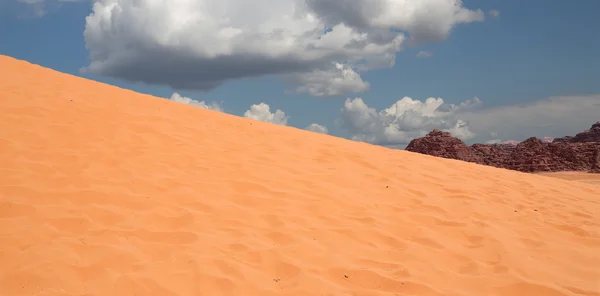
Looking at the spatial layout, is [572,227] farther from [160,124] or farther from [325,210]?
[160,124]

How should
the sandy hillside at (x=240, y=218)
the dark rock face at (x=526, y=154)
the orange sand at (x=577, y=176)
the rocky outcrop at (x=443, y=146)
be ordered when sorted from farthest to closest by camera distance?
1. the dark rock face at (x=526, y=154)
2. the rocky outcrop at (x=443, y=146)
3. the orange sand at (x=577, y=176)
4. the sandy hillside at (x=240, y=218)

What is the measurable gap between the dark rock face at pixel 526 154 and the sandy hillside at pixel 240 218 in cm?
1930

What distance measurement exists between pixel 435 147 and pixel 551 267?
24.1m

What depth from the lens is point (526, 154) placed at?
3059 centimetres

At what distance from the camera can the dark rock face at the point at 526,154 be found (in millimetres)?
27688

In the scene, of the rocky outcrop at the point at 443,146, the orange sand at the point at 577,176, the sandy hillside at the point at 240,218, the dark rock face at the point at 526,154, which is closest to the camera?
the sandy hillside at the point at 240,218

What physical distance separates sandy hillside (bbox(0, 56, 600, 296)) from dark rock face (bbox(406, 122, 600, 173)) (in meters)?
19.3

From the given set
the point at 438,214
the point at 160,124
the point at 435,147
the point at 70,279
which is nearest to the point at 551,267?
the point at 438,214

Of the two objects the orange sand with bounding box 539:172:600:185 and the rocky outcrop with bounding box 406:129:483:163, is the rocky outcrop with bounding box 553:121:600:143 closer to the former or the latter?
the orange sand with bounding box 539:172:600:185

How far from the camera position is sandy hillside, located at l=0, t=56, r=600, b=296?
365 centimetres

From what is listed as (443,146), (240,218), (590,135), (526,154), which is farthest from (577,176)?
(240,218)

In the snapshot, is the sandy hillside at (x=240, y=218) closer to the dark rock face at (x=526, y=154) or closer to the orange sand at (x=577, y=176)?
the orange sand at (x=577, y=176)

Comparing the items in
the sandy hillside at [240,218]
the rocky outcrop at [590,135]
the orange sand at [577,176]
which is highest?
the rocky outcrop at [590,135]

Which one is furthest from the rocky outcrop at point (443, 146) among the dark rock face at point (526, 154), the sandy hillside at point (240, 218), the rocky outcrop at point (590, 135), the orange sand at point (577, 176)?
the rocky outcrop at point (590, 135)
